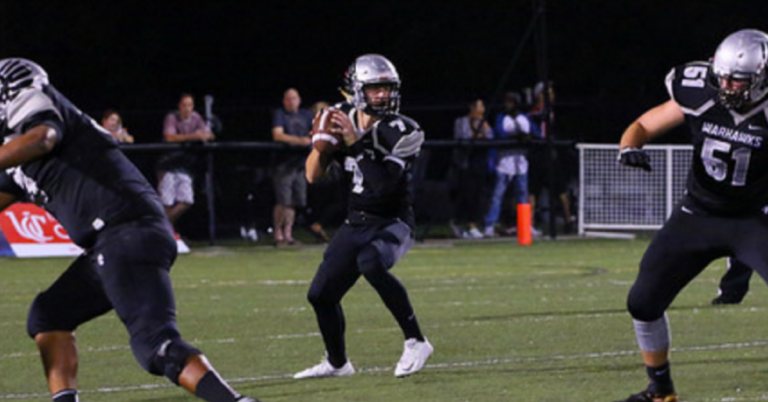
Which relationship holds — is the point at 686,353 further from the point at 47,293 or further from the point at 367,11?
the point at 367,11

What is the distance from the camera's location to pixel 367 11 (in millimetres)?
31406

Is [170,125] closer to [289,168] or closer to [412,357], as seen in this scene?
[289,168]

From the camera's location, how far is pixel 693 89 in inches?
321

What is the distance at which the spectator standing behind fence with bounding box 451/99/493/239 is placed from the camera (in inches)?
801

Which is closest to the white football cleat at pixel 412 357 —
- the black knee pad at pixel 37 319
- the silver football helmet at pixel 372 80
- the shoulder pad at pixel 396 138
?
the shoulder pad at pixel 396 138

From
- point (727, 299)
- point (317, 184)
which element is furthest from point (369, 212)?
A: point (317, 184)

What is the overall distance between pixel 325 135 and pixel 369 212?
21.4 inches

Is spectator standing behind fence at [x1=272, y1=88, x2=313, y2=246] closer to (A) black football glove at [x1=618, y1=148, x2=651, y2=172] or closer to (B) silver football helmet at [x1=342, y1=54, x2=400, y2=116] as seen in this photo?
(B) silver football helmet at [x1=342, y1=54, x2=400, y2=116]

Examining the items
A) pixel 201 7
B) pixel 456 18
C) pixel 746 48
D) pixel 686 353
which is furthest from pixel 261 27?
pixel 746 48

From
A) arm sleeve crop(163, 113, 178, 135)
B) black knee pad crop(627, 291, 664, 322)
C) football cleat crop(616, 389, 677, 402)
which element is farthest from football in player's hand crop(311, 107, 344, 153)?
arm sleeve crop(163, 113, 178, 135)

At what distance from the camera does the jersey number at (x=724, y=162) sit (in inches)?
317

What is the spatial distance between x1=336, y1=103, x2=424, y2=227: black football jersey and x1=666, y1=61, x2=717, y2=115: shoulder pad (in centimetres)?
175

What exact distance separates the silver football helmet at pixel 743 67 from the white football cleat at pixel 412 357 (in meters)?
2.28

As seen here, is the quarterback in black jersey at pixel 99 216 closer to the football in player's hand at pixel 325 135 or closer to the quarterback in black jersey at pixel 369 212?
the football in player's hand at pixel 325 135
